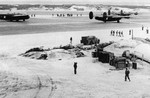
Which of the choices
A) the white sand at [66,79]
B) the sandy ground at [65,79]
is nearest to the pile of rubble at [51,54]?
the sandy ground at [65,79]

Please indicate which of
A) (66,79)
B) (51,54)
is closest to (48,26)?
(51,54)

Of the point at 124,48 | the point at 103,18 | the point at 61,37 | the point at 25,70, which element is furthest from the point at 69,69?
the point at 103,18

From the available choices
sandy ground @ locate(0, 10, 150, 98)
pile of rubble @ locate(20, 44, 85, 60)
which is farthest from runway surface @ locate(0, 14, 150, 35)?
sandy ground @ locate(0, 10, 150, 98)

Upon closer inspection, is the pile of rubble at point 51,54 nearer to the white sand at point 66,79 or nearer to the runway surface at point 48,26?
the white sand at point 66,79

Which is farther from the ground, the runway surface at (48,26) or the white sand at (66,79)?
the runway surface at (48,26)

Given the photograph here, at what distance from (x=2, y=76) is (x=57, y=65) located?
221 inches

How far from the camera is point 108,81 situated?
17.5 metres

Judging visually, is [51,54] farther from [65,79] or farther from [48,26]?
[48,26]

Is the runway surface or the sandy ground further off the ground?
the runway surface

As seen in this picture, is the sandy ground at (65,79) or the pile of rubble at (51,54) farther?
the pile of rubble at (51,54)

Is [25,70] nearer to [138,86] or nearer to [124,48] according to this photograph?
[138,86]

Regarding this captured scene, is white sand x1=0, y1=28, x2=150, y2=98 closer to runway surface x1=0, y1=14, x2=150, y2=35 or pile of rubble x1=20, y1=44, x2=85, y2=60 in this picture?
pile of rubble x1=20, y1=44, x2=85, y2=60

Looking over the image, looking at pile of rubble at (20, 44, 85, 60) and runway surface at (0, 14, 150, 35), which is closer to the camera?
pile of rubble at (20, 44, 85, 60)

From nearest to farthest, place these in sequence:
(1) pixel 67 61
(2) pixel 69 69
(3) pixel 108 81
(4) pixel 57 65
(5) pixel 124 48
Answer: (3) pixel 108 81, (2) pixel 69 69, (4) pixel 57 65, (1) pixel 67 61, (5) pixel 124 48
